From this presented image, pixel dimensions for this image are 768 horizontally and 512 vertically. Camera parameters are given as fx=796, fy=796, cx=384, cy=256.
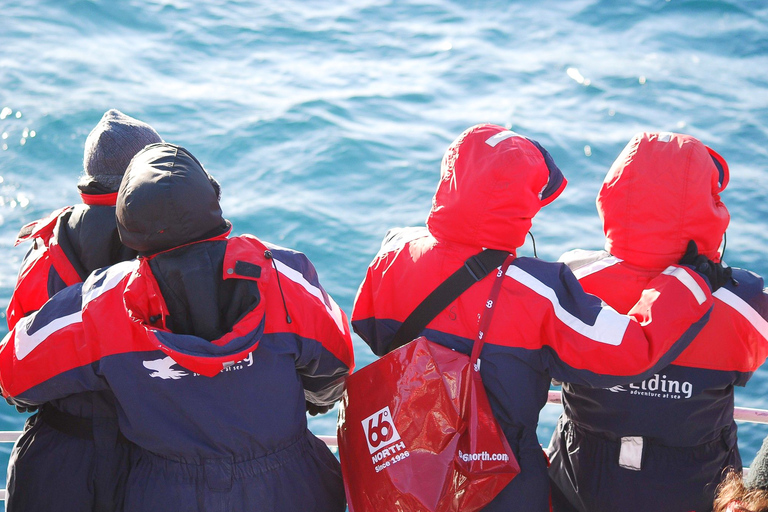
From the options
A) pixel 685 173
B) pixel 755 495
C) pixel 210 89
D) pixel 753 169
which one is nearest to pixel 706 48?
pixel 753 169

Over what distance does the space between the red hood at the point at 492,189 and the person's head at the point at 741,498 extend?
85 centimetres

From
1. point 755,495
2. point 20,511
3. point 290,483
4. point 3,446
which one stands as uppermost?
point 755,495

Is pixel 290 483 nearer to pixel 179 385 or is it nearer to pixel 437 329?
pixel 179 385

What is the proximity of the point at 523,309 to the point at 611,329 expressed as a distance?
242mm

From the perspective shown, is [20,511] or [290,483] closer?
[290,483]

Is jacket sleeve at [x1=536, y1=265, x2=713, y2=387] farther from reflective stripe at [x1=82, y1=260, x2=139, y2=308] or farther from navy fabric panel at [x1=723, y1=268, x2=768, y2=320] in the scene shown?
reflective stripe at [x1=82, y1=260, x2=139, y2=308]

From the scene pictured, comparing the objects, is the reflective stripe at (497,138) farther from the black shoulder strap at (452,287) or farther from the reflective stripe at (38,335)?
the reflective stripe at (38,335)

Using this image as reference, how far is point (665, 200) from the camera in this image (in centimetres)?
239

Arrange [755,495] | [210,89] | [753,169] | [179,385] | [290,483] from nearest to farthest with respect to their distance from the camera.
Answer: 1. [755,495]
2. [179,385]
3. [290,483]
4. [753,169]
5. [210,89]

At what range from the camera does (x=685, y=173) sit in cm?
238

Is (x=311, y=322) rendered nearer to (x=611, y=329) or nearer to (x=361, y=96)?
(x=611, y=329)

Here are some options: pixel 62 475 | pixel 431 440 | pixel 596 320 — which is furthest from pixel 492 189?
pixel 62 475

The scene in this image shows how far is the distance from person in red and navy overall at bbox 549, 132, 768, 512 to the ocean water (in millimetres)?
3457

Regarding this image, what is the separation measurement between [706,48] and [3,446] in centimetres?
893
